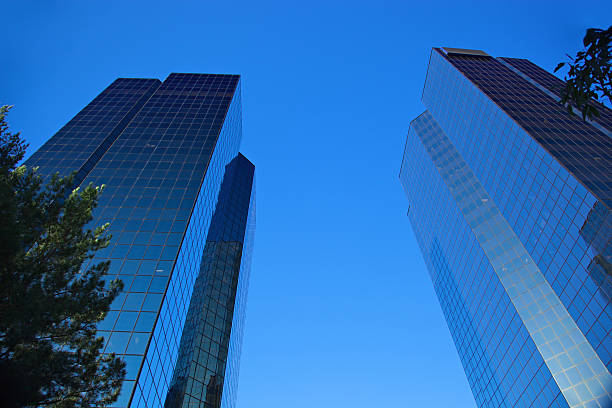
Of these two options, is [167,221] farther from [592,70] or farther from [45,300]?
[592,70]

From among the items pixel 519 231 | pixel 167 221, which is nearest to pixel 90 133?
pixel 167 221

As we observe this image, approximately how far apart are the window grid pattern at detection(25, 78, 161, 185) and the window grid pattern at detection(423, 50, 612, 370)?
62189 mm

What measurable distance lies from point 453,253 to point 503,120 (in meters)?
30.0

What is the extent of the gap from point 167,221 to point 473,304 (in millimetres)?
58008

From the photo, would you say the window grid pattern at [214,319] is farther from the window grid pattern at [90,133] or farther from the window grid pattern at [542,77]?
the window grid pattern at [542,77]

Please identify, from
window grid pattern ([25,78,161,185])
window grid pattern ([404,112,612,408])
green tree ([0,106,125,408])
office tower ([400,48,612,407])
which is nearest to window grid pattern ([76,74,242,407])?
window grid pattern ([25,78,161,185])

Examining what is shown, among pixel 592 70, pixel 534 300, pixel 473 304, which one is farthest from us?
pixel 473 304

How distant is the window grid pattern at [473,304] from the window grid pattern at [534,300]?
1.58 m

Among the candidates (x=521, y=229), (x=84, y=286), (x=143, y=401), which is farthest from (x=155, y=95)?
(x=521, y=229)

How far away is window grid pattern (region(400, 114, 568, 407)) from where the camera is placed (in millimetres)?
54906

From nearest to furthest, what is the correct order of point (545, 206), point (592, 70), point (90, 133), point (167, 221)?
point (592, 70), point (167, 221), point (545, 206), point (90, 133)

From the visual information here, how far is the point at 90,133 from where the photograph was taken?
208 feet

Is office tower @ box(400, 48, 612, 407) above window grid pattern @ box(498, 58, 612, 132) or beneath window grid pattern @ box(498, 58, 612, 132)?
beneath

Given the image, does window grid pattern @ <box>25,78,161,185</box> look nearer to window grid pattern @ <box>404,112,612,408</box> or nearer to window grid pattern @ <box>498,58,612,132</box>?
window grid pattern @ <box>404,112,612,408</box>
